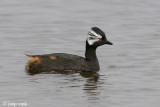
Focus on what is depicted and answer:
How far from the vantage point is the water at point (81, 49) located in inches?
537

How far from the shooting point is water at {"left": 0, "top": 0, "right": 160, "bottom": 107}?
1363 cm

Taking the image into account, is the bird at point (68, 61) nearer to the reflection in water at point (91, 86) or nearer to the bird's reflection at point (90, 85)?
the bird's reflection at point (90, 85)

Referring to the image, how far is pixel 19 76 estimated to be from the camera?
1562cm

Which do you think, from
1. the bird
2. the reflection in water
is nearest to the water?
the reflection in water

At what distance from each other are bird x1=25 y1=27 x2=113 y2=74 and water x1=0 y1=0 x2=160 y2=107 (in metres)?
0.31

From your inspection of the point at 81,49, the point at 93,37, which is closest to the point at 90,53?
the point at 93,37

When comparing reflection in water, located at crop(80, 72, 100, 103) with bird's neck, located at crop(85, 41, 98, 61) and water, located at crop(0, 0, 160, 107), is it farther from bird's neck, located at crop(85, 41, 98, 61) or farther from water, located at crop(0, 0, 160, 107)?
bird's neck, located at crop(85, 41, 98, 61)

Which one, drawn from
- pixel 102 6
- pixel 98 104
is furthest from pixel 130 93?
pixel 102 6

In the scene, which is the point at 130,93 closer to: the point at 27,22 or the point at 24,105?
the point at 24,105

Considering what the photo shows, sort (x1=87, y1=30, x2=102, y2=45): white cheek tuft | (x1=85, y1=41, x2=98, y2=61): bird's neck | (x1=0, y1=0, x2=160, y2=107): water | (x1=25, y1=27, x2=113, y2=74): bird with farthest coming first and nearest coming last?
1. (x1=85, y1=41, x2=98, y2=61): bird's neck
2. (x1=87, y1=30, x2=102, y2=45): white cheek tuft
3. (x1=25, y1=27, x2=113, y2=74): bird
4. (x1=0, y1=0, x2=160, y2=107): water

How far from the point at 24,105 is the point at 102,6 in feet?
44.9

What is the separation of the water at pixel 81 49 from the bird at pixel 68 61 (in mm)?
310

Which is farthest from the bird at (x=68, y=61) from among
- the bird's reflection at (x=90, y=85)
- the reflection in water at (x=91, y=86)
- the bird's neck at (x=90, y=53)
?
Result: the reflection in water at (x=91, y=86)

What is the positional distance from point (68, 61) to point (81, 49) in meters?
2.90
